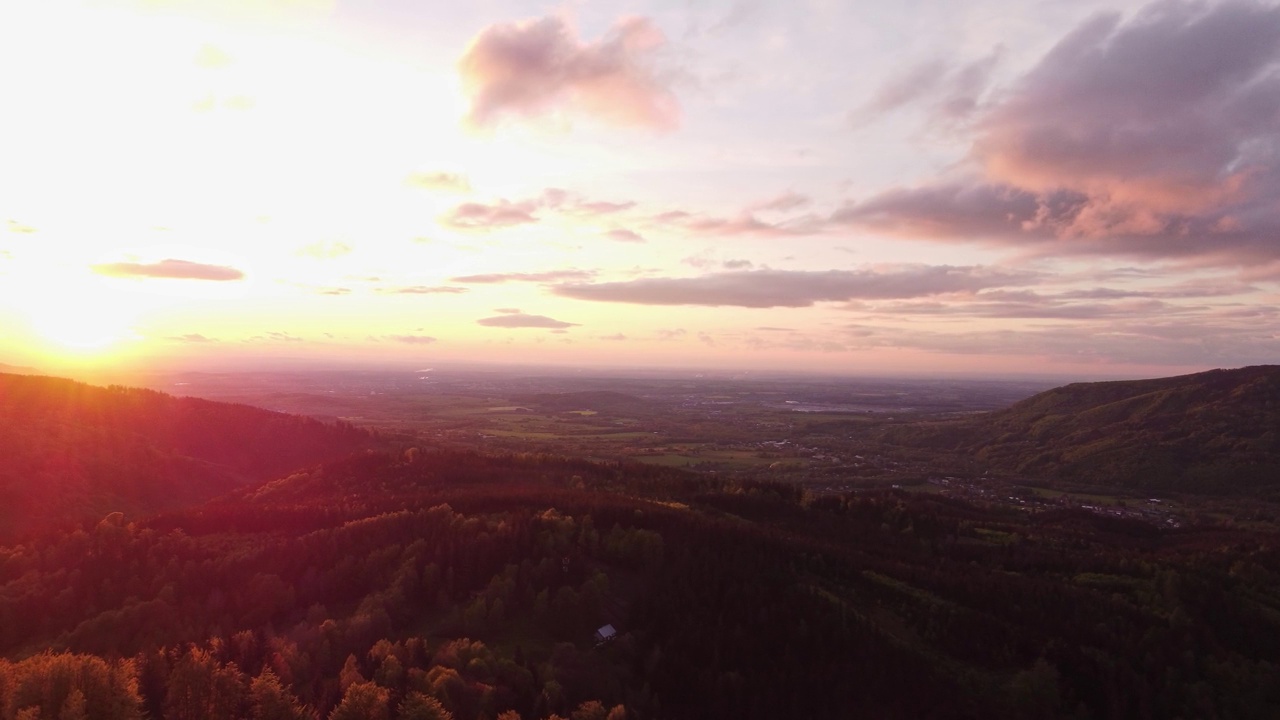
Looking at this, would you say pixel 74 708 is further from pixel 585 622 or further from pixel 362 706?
pixel 585 622

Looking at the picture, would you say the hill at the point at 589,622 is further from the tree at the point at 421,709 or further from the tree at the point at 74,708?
the tree at the point at 74,708

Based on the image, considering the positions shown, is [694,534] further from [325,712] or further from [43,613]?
[43,613]

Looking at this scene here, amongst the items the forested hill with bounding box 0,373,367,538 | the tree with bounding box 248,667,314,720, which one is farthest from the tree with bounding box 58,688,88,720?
the forested hill with bounding box 0,373,367,538

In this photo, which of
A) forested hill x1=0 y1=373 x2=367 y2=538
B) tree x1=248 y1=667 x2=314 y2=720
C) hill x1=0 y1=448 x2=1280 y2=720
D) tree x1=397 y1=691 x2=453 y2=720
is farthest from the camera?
forested hill x1=0 y1=373 x2=367 y2=538

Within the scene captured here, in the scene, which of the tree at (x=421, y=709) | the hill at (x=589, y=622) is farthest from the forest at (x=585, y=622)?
the hill at (x=589, y=622)

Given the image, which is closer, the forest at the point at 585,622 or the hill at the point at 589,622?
the forest at the point at 585,622

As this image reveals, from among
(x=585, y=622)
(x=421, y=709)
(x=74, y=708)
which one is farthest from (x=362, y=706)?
(x=585, y=622)

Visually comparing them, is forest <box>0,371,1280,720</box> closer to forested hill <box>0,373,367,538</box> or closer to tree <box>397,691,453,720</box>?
tree <box>397,691,453,720</box>

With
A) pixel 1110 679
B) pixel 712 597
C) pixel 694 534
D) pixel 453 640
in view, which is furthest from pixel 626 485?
pixel 1110 679
